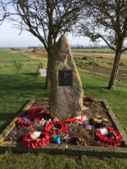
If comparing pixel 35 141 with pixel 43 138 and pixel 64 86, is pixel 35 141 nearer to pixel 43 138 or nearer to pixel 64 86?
pixel 43 138

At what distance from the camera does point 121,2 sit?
24.8 feet

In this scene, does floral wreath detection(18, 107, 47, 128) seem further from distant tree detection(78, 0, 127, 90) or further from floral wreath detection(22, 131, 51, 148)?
distant tree detection(78, 0, 127, 90)

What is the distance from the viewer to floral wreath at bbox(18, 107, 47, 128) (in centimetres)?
477

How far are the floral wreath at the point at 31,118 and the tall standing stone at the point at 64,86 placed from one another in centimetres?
55

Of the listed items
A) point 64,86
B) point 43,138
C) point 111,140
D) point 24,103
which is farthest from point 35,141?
point 24,103

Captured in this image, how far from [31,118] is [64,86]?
170 centimetres

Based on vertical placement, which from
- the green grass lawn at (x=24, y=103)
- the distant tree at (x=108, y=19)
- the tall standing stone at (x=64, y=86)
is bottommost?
the green grass lawn at (x=24, y=103)

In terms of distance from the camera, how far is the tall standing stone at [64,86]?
4.75m

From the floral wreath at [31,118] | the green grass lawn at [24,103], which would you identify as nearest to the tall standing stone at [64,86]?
the floral wreath at [31,118]

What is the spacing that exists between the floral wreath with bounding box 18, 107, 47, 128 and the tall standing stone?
0.55 meters

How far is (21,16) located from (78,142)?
7.02 meters

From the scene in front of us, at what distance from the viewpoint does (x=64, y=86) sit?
196 inches

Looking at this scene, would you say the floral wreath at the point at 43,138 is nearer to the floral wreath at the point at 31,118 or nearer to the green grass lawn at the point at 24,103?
the green grass lawn at the point at 24,103

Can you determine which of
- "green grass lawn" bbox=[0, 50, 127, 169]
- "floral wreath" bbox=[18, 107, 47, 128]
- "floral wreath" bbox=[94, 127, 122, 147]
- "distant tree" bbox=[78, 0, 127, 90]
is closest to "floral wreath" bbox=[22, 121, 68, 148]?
"green grass lawn" bbox=[0, 50, 127, 169]
